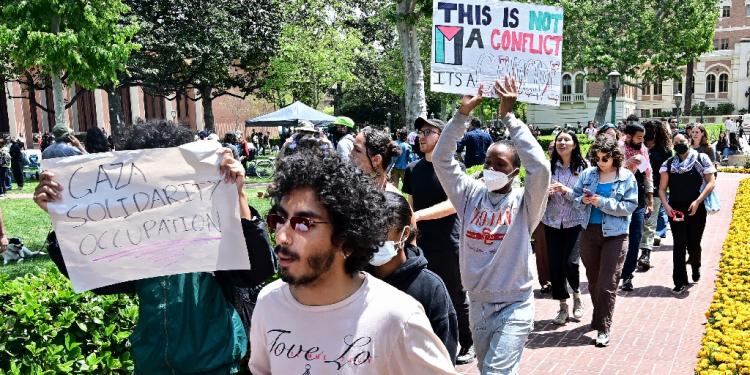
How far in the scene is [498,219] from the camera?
3852 millimetres

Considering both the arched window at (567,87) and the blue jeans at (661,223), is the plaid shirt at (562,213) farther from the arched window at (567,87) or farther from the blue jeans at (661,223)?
the arched window at (567,87)

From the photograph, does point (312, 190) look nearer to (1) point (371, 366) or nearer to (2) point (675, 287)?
(1) point (371, 366)

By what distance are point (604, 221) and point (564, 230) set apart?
524mm

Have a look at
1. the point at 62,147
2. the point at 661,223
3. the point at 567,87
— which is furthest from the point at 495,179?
the point at 567,87

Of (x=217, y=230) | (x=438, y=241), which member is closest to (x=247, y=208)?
(x=217, y=230)

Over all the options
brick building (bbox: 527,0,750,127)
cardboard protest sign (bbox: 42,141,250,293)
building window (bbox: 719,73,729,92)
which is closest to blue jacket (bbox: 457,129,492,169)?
cardboard protest sign (bbox: 42,141,250,293)

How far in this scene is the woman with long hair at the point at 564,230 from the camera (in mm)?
6277

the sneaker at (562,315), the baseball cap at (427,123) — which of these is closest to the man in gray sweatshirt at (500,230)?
the baseball cap at (427,123)

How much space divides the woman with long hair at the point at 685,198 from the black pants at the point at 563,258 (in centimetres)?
184

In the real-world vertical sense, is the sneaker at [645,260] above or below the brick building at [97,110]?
below

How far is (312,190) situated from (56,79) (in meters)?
19.0

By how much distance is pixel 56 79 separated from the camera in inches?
731

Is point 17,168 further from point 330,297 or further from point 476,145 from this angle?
point 330,297

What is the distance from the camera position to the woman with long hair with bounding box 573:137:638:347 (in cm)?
583
